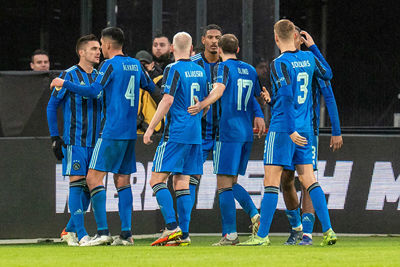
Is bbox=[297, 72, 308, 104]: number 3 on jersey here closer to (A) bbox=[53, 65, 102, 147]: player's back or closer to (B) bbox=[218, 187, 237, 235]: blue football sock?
(B) bbox=[218, 187, 237, 235]: blue football sock

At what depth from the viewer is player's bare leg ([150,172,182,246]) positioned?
8.62 meters

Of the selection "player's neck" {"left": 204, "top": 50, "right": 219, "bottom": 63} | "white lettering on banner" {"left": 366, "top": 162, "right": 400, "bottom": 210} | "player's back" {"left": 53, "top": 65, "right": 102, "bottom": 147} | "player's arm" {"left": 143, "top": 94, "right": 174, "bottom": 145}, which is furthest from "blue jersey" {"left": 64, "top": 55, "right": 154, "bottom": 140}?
"white lettering on banner" {"left": 366, "top": 162, "right": 400, "bottom": 210}

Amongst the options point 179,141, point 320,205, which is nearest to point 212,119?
point 179,141

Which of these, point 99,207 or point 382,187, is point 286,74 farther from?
point 382,187

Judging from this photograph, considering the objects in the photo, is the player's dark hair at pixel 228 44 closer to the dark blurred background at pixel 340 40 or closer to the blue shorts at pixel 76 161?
the blue shorts at pixel 76 161

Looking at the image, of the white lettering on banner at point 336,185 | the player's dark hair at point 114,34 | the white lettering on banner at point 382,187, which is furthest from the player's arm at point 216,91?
the white lettering on banner at point 382,187

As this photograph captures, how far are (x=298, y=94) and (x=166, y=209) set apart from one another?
164 cm

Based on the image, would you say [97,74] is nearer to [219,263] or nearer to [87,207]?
[87,207]

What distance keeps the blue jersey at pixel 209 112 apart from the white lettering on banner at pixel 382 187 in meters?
2.25

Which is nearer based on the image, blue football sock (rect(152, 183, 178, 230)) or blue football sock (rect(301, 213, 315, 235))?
blue football sock (rect(152, 183, 178, 230))

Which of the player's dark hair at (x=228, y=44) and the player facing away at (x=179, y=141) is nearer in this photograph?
the player facing away at (x=179, y=141)

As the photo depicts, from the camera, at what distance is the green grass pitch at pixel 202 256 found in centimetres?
695

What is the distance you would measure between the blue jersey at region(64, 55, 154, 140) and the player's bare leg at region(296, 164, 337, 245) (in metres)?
1.75

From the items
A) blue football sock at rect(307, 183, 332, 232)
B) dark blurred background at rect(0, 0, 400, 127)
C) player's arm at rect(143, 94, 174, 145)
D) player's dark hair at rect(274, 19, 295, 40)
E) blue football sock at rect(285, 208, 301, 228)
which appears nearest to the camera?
blue football sock at rect(307, 183, 332, 232)
